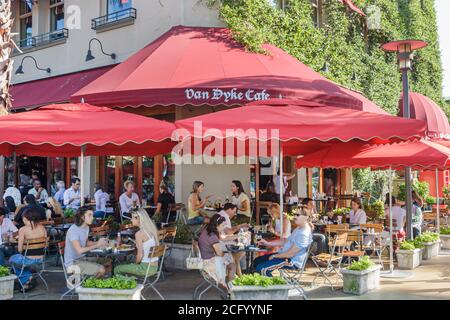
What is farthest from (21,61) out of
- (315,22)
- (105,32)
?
(315,22)

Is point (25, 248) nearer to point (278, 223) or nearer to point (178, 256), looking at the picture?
point (178, 256)

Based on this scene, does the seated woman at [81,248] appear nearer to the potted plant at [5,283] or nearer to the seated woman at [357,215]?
the potted plant at [5,283]

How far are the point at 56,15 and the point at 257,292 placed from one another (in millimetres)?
13230

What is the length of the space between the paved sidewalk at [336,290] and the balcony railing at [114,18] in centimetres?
726

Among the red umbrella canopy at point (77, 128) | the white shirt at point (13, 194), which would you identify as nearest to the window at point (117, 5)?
the white shirt at point (13, 194)

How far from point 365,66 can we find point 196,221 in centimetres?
990

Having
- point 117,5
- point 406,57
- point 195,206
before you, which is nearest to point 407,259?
point 406,57

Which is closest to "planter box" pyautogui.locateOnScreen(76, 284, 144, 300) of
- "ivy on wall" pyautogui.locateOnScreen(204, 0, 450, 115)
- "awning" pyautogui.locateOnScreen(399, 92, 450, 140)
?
"ivy on wall" pyautogui.locateOnScreen(204, 0, 450, 115)

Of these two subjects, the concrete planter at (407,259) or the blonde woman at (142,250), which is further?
the concrete planter at (407,259)

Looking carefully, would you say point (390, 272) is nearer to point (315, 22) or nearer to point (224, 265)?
point (224, 265)

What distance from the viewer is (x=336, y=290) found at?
299 inches

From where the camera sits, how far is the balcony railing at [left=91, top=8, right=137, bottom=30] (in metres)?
13.1

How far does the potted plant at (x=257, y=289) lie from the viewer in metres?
5.98

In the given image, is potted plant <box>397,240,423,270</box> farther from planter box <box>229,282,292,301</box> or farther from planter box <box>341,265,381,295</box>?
planter box <box>229,282,292,301</box>
